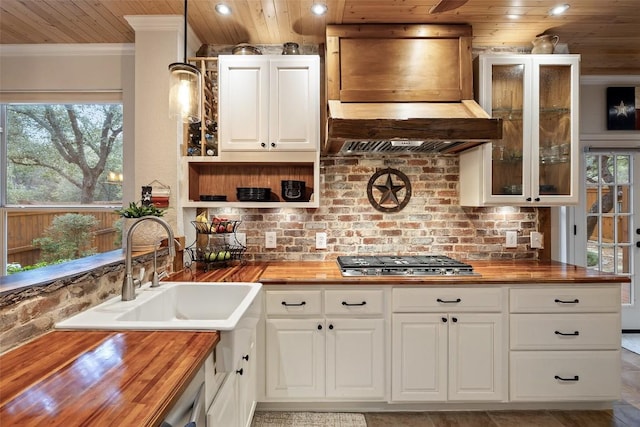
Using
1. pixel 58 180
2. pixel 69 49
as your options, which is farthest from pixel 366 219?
pixel 69 49

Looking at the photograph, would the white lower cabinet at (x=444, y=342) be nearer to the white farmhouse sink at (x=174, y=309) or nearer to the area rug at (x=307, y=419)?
the area rug at (x=307, y=419)

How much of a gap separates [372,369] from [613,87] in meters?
3.75

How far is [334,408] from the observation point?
2.23 metres

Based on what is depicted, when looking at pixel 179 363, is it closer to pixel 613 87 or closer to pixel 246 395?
pixel 246 395

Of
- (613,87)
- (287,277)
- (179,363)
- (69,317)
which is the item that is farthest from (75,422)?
(613,87)

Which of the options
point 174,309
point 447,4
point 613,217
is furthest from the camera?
point 613,217

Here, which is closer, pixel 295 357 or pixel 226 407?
pixel 226 407

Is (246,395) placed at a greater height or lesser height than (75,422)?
lesser

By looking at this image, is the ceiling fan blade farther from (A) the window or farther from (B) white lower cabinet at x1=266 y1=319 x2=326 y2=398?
(A) the window

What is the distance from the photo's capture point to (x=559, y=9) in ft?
7.38

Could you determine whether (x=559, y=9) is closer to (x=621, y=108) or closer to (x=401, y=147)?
(x=401, y=147)

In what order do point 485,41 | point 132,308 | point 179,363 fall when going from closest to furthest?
point 179,363 < point 132,308 < point 485,41

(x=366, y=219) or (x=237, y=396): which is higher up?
(x=366, y=219)

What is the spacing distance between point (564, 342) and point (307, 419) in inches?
66.9
